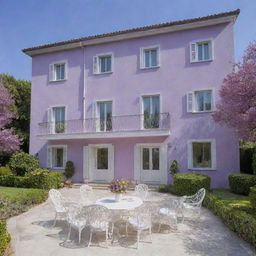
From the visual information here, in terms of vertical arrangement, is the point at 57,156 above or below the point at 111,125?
below

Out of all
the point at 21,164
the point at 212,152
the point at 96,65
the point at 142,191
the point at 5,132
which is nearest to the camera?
the point at 142,191

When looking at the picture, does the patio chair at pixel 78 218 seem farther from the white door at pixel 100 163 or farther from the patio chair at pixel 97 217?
the white door at pixel 100 163

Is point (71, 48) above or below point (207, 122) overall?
above

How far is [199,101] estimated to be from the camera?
51.5 ft

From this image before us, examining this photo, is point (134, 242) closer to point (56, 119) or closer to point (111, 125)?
point (111, 125)

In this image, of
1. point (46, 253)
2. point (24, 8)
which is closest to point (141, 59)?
point (24, 8)

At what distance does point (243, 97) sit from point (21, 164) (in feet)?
47.3

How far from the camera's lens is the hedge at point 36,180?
1469cm

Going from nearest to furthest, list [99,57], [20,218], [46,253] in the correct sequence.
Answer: [46,253]
[20,218]
[99,57]

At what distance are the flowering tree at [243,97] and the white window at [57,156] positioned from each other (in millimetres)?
11933

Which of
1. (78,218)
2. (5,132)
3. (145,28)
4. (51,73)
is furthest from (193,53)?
(5,132)

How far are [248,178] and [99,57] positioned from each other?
12880 millimetres

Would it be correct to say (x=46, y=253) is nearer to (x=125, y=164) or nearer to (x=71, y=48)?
(x=125, y=164)

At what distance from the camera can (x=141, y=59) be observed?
55.8 ft
